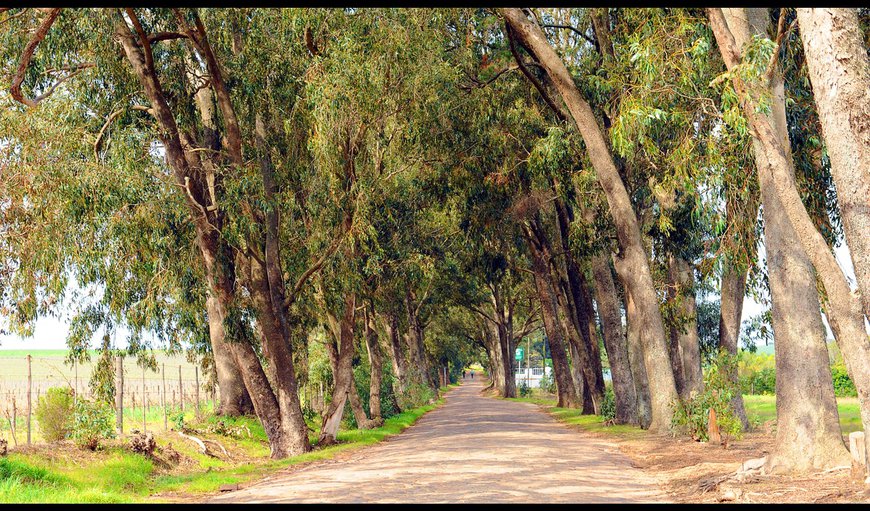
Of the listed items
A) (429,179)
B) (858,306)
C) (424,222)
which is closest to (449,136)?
(429,179)

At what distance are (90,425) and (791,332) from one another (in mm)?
11830

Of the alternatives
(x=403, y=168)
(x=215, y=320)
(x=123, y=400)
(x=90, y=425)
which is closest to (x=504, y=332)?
(x=123, y=400)

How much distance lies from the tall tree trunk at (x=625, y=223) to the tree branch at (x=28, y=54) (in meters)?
10.0

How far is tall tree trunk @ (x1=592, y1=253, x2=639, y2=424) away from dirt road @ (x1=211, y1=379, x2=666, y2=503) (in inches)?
158

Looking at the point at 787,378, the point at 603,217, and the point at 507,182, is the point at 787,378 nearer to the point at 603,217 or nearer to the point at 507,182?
the point at 603,217

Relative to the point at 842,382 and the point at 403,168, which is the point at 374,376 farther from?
the point at 842,382

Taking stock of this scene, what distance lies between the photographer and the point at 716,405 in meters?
18.5

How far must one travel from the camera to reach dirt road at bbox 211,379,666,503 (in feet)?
38.0

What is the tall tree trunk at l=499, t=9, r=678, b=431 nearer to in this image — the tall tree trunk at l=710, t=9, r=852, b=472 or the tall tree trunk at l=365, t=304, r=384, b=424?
the tall tree trunk at l=710, t=9, r=852, b=472

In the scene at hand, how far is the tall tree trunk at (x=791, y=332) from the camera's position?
1264 cm

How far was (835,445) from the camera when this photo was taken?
12.7 m

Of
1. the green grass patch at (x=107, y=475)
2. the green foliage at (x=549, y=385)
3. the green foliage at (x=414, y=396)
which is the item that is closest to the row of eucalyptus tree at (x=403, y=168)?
the green grass patch at (x=107, y=475)

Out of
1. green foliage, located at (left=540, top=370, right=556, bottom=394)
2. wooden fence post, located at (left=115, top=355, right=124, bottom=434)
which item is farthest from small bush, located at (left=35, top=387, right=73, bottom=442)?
green foliage, located at (left=540, top=370, right=556, bottom=394)

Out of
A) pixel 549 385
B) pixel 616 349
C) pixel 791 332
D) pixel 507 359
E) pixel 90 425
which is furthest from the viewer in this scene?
pixel 549 385
